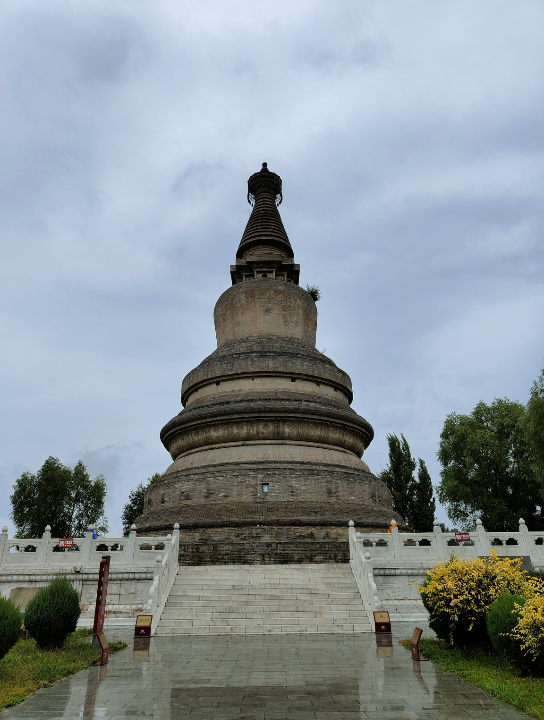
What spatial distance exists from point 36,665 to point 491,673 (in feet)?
24.4

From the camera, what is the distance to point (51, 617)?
35.4ft

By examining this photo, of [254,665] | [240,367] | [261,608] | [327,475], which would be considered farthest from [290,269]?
[254,665]

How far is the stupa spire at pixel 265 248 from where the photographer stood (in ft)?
102

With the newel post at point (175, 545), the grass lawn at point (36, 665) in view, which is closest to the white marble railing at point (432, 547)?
the newel post at point (175, 545)

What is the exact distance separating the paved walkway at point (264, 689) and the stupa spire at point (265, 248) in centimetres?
2328

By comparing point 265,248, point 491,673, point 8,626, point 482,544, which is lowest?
point 491,673

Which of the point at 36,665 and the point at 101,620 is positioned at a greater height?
the point at 101,620

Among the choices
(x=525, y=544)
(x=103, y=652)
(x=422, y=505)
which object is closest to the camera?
(x=103, y=652)

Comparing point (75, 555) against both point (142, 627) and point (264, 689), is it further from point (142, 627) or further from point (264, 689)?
point (264, 689)

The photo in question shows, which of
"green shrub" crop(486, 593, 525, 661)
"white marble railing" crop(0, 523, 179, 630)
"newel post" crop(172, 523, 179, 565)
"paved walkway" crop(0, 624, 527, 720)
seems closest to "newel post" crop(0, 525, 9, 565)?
"white marble railing" crop(0, 523, 179, 630)

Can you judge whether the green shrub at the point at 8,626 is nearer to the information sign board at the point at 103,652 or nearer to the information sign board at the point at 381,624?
the information sign board at the point at 103,652

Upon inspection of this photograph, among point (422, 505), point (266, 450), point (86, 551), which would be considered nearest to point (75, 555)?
point (86, 551)

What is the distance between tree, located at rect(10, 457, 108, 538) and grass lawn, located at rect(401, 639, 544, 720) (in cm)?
3011

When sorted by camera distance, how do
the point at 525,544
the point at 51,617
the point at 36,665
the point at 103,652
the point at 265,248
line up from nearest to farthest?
the point at 36,665 → the point at 103,652 → the point at 51,617 → the point at 525,544 → the point at 265,248
